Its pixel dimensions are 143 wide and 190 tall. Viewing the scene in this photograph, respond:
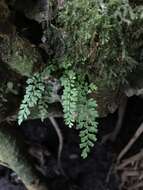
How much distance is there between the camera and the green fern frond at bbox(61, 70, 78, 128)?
46.0 inches

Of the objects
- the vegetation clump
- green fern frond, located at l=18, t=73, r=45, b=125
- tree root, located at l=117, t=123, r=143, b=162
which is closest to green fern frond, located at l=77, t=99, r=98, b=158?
the vegetation clump

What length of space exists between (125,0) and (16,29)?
15.8 inches

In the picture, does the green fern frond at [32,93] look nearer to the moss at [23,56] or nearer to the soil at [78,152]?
the moss at [23,56]

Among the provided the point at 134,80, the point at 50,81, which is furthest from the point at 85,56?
the point at 134,80

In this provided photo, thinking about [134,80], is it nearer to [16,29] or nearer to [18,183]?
[16,29]

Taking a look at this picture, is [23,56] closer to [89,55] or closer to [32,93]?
[32,93]

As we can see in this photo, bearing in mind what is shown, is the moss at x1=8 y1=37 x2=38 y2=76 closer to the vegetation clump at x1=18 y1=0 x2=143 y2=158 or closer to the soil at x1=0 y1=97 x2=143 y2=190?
the vegetation clump at x1=18 y1=0 x2=143 y2=158

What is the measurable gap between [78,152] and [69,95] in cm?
106

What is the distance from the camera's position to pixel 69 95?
1.17 metres

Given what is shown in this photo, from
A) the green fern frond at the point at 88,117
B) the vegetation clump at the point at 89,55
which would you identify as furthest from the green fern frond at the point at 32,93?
the green fern frond at the point at 88,117

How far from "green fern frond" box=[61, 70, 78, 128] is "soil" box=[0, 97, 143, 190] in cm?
94

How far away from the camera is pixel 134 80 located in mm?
1379

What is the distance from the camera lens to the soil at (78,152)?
214 cm

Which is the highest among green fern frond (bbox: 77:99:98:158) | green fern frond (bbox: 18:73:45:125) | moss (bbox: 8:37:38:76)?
moss (bbox: 8:37:38:76)
